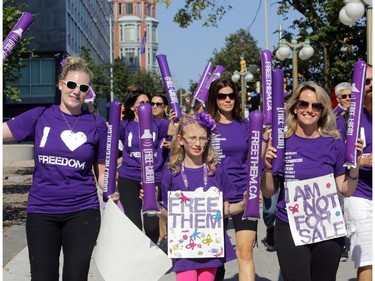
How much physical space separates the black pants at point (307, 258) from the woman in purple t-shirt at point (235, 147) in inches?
40.2

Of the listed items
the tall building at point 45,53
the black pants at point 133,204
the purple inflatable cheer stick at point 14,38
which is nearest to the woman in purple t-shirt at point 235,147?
the purple inflatable cheer stick at point 14,38

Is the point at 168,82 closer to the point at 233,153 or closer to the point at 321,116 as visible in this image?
the point at 233,153

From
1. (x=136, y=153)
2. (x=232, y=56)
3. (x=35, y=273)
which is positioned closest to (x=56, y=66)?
(x=232, y=56)

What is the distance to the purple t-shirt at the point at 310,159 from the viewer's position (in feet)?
17.1

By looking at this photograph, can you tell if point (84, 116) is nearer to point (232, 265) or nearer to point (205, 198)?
point (205, 198)

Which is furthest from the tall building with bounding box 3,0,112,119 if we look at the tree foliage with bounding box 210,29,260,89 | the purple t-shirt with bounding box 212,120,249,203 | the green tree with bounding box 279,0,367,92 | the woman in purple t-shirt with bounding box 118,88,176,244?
the purple t-shirt with bounding box 212,120,249,203

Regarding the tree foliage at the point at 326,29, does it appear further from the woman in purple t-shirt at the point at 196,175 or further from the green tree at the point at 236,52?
the green tree at the point at 236,52

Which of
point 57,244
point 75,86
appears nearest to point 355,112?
point 75,86

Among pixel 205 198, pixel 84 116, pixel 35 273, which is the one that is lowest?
pixel 35 273

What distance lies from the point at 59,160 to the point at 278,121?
140cm

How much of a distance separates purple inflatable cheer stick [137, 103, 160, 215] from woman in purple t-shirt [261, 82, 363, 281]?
0.74 metres

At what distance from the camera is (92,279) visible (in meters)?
7.84

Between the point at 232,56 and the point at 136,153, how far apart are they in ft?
193

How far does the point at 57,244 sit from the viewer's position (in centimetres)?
505
